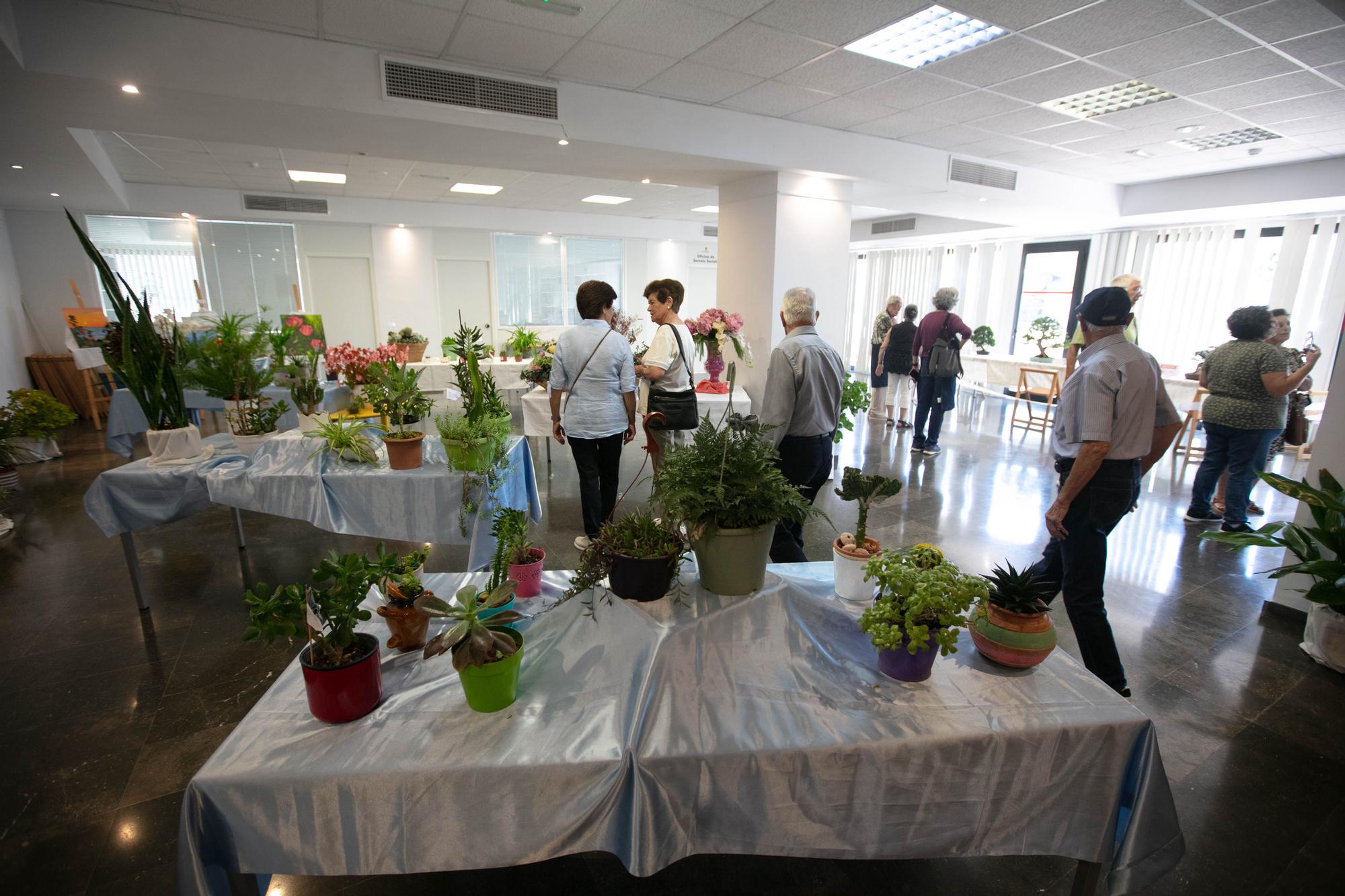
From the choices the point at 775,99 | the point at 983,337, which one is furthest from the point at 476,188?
the point at 983,337

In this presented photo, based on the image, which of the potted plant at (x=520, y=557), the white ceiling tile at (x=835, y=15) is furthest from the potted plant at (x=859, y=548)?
the white ceiling tile at (x=835, y=15)

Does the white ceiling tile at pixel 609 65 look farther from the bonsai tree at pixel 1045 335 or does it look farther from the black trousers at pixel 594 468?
the bonsai tree at pixel 1045 335

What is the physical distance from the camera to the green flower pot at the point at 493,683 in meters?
1.27

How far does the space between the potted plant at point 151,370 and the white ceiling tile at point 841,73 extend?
3.94 meters

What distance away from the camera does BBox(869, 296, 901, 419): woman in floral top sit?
7.72 meters

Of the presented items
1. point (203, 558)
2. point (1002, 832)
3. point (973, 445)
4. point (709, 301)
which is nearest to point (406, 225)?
point (709, 301)

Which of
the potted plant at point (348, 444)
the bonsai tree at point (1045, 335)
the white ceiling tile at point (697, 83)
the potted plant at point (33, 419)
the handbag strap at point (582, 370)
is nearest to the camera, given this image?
the potted plant at point (348, 444)

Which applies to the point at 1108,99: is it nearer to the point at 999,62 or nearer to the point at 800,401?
the point at 999,62

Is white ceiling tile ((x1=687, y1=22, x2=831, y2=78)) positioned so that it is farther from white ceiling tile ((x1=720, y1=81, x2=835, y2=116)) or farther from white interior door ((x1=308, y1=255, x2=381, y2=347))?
white interior door ((x1=308, y1=255, x2=381, y2=347))

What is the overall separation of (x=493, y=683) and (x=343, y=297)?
10.6 m

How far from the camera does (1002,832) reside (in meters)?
1.34

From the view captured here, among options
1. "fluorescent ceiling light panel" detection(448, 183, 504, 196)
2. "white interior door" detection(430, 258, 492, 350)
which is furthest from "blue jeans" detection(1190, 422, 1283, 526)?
"white interior door" detection(430, 258, 492, 350)

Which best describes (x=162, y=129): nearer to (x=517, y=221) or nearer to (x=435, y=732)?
(x=435, y=732)

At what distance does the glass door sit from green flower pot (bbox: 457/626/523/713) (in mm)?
10130
